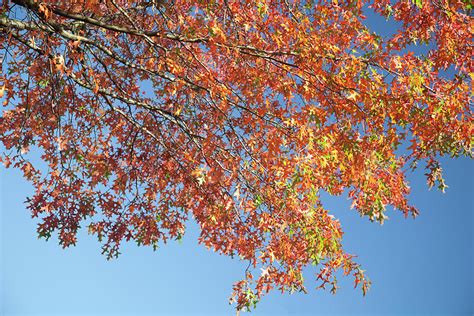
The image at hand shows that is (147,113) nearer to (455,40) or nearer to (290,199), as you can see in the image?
(290,199)

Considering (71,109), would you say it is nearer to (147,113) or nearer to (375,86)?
(147,113)

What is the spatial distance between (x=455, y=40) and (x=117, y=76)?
5.37m

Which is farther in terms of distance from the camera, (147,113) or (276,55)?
(147,113)

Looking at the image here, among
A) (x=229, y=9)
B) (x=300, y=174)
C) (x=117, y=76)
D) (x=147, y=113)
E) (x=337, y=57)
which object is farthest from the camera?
(x=117, y=76)

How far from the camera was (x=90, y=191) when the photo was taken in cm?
848

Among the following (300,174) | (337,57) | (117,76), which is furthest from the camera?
(117,76)

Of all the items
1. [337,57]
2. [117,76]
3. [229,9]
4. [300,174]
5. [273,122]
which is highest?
[117,76]

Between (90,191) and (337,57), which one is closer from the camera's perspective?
(337,57)

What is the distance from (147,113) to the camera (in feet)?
26.8

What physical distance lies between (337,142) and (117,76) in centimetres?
469

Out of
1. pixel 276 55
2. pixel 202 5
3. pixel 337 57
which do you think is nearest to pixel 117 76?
pixel 202 5

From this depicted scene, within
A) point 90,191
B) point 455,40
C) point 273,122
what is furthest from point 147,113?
point 455,40

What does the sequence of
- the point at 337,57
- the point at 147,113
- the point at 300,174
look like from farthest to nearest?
the point at 147,113 → the point at 337,57 → the point at 300,174

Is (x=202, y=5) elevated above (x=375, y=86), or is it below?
above
